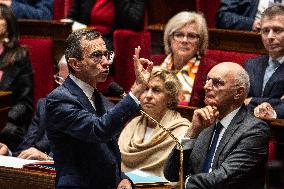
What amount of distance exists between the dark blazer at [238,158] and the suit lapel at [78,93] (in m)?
0.40

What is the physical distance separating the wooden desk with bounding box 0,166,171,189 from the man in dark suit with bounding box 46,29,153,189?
15.5 inches

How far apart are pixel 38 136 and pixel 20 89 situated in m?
0.33

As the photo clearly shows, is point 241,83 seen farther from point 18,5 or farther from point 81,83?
point 18,5

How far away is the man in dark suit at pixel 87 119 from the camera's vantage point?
158cm

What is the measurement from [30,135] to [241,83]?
856 mm

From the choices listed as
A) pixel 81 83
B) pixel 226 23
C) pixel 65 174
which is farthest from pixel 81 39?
pixel 226 23

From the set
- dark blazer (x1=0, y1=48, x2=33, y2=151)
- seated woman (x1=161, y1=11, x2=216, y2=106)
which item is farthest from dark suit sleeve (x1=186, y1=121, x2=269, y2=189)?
dark blazer (x1=0, y1=48, x2=33, y2=151)

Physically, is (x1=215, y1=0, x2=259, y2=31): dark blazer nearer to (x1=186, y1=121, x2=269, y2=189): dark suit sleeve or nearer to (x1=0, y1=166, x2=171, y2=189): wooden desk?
(x1=186, y1=121, x2=269, y2=189): dark suit sleeve

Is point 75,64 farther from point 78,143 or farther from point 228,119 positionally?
point 228,119

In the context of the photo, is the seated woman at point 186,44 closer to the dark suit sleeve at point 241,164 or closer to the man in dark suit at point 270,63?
the man in dark suit at point 270,63

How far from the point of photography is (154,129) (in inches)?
92.2

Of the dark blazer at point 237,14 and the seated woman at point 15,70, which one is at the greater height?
the dark blazer at point 237,14

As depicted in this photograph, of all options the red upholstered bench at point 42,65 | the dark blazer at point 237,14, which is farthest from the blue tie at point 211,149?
the red upholstered bench at point 42,65

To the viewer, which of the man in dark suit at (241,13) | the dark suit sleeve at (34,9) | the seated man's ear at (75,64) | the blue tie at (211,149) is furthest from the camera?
the dark suit sleeve at (34,9)
